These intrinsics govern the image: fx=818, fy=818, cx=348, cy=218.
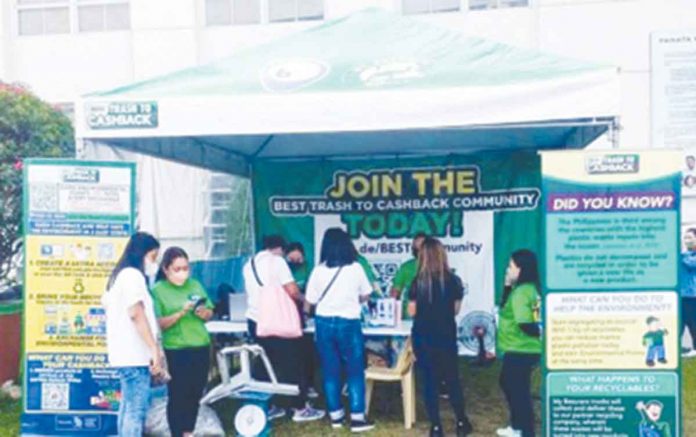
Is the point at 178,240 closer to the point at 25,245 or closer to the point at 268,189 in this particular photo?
the point at 268,189

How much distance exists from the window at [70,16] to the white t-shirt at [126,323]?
7.50 m

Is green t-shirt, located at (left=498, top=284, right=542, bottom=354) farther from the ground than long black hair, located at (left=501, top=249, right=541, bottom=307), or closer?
closer

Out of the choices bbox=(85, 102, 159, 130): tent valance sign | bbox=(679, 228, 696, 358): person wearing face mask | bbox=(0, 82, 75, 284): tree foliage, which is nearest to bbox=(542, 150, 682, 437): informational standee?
bbox=(85, 102, 159, 130): tent valance sign

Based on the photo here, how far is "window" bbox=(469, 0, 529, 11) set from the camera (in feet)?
34.8

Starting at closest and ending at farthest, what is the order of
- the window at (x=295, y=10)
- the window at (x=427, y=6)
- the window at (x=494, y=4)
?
A: the window at (x=494, y=4) < the window at (x=427, y=6) < the window at (x=295, y=10)

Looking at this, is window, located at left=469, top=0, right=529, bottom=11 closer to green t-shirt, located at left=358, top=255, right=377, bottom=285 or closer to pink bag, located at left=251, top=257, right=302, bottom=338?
green t-shirt, located at left=358, top=255, right=377, bottom=285

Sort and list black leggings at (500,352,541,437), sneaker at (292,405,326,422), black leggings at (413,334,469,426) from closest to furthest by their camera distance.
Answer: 1. black leggings at (500,352,541,437)
2. black leggings at (413,334,469,426)
3. sneaker at (292,405,326,422)

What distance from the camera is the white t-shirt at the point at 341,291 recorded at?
5.90m

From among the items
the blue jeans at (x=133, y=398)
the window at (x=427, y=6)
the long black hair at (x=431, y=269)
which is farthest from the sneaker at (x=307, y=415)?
the window at (x=427, y=6)

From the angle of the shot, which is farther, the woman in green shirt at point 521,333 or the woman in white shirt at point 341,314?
the woman in white shirt at point 341,314

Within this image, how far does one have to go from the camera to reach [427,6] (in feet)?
35.9

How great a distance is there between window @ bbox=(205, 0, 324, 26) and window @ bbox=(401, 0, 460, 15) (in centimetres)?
119

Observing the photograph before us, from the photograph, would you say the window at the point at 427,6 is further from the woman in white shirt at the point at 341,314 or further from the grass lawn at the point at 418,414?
the woman in white shirt at the point at 341,314

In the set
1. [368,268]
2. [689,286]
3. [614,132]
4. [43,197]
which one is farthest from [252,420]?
[689,286]
